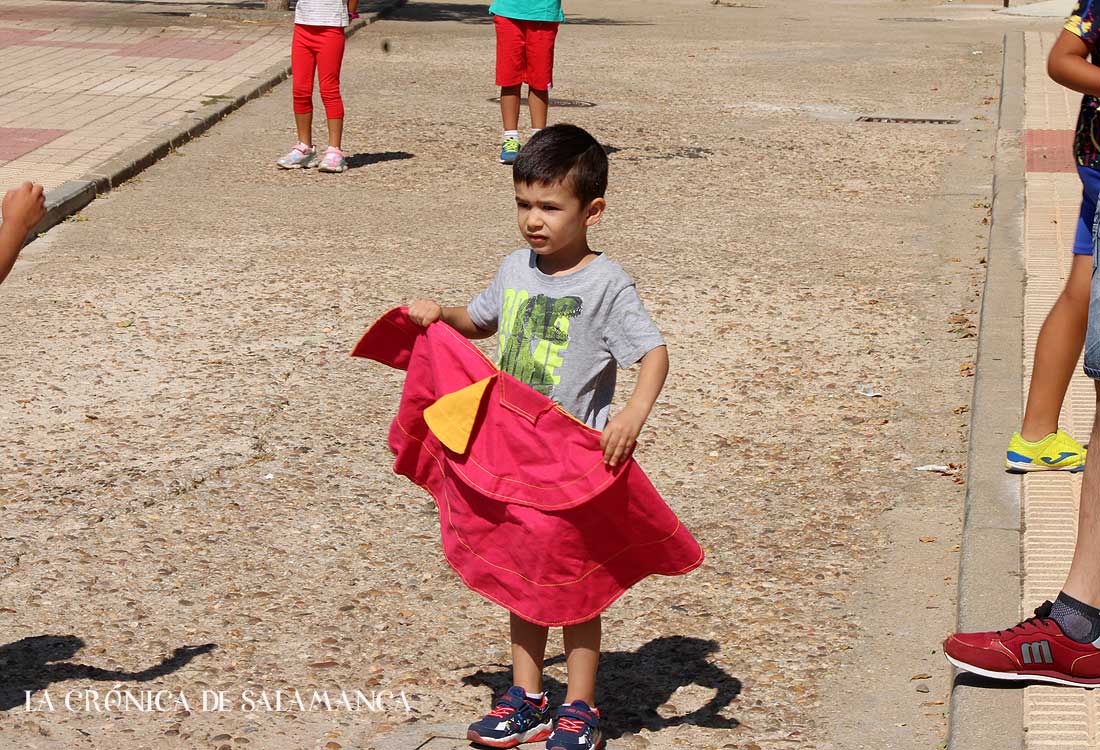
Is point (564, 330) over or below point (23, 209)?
below

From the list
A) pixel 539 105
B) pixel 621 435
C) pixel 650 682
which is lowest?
pixel 650 682

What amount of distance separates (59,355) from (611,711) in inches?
148

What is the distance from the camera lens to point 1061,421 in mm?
5773

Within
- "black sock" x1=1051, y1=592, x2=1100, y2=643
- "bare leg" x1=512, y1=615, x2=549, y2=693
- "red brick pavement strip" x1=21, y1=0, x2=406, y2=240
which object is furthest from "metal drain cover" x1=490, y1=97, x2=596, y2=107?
"bare leg" x1=512, y1=615, x2=549, y2=693

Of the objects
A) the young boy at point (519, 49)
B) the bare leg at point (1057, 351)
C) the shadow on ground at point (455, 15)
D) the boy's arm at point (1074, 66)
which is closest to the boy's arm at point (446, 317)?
the boy's arm at point (1074, 66)

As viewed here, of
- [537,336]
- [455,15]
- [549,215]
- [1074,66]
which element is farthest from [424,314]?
[455,15]

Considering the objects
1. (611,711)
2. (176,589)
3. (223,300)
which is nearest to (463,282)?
(223,300)

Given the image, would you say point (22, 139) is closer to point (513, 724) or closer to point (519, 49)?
point (519, 49)

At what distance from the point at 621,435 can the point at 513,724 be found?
771 mm

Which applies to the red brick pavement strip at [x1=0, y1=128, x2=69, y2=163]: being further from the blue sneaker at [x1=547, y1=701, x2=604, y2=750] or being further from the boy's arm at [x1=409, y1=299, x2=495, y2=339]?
the blue sneaker at [x1=547, y1=701, x2=604, y2=750]

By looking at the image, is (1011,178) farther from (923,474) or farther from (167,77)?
(167,77)

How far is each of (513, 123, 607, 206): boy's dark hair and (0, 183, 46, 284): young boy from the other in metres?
1.06

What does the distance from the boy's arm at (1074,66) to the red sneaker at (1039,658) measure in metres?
1.64

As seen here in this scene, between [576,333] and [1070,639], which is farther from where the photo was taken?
[1070,639]
